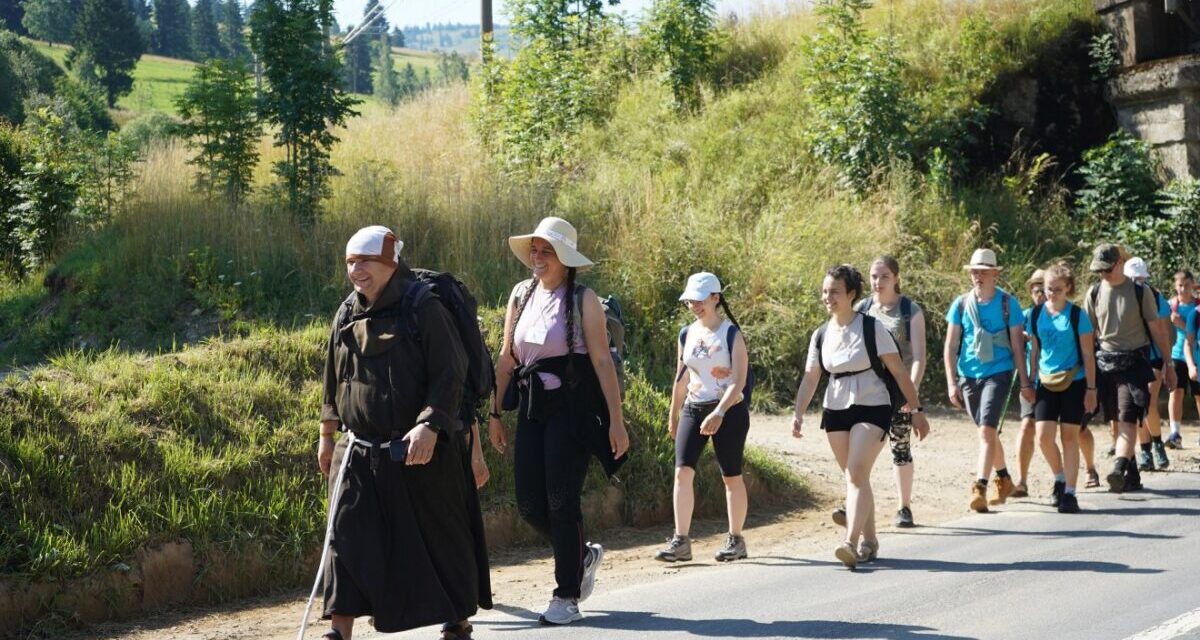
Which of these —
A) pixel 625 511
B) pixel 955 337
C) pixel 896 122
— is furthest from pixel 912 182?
pixel 625 511

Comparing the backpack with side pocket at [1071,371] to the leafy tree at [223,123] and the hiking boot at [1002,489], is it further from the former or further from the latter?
the leafy tree at [223,123]

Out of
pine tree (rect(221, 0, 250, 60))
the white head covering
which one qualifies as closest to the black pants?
the white head covering

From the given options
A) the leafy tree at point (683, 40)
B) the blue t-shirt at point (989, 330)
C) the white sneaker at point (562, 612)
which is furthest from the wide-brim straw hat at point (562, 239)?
the leafy tree at point (683, 40)

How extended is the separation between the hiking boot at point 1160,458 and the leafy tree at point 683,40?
1111 cm

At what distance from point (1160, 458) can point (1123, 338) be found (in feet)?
5.16

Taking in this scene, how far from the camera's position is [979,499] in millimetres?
9883

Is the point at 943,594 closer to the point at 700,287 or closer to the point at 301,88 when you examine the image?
the point at 700,287

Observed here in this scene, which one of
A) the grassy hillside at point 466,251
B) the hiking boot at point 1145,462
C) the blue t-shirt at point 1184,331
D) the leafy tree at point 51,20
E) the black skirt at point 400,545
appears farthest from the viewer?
the leafy tree at point 51,20

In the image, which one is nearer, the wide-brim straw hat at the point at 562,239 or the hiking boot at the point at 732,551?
the wide-brim straw hat at the point at 562,239

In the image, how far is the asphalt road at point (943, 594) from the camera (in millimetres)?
6469

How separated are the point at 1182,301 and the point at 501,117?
11.3 metres

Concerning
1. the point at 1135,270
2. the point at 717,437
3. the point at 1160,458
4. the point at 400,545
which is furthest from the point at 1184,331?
the point at 400,545

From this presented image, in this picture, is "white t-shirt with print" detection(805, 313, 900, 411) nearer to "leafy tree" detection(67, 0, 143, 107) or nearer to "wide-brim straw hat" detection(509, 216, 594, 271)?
"wide-brim straw hat" detection(509, 216, 594, 271)

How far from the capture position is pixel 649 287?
14914mm
